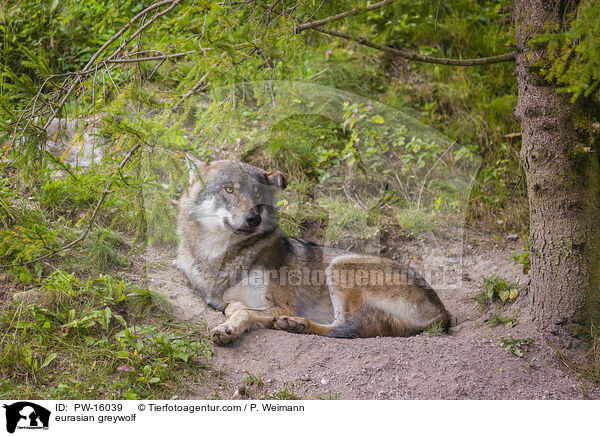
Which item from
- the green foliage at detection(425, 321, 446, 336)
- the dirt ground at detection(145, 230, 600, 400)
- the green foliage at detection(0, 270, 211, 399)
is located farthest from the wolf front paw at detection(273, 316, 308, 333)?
the green foliage at detection(425, 321, 446, 336)

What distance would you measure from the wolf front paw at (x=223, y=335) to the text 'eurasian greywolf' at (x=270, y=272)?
515mm

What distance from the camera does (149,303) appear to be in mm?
4141

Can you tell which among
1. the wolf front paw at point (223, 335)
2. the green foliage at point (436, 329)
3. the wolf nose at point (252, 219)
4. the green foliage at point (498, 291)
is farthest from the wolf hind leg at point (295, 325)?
the green foliage at point (498, 291)

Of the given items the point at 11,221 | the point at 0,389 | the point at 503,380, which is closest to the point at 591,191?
the point at 503,380

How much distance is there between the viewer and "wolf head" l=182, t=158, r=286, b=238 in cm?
449

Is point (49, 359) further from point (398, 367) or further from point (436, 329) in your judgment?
point (436, 329)

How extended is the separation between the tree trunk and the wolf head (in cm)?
238

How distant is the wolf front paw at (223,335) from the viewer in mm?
3746

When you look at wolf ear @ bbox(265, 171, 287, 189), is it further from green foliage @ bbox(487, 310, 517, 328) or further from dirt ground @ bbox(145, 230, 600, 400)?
green foliage @ bbox(487, 310, 517, 328)

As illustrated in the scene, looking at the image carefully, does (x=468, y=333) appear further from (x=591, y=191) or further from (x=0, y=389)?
(x=0, y=389)

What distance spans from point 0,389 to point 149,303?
130 centimetres
